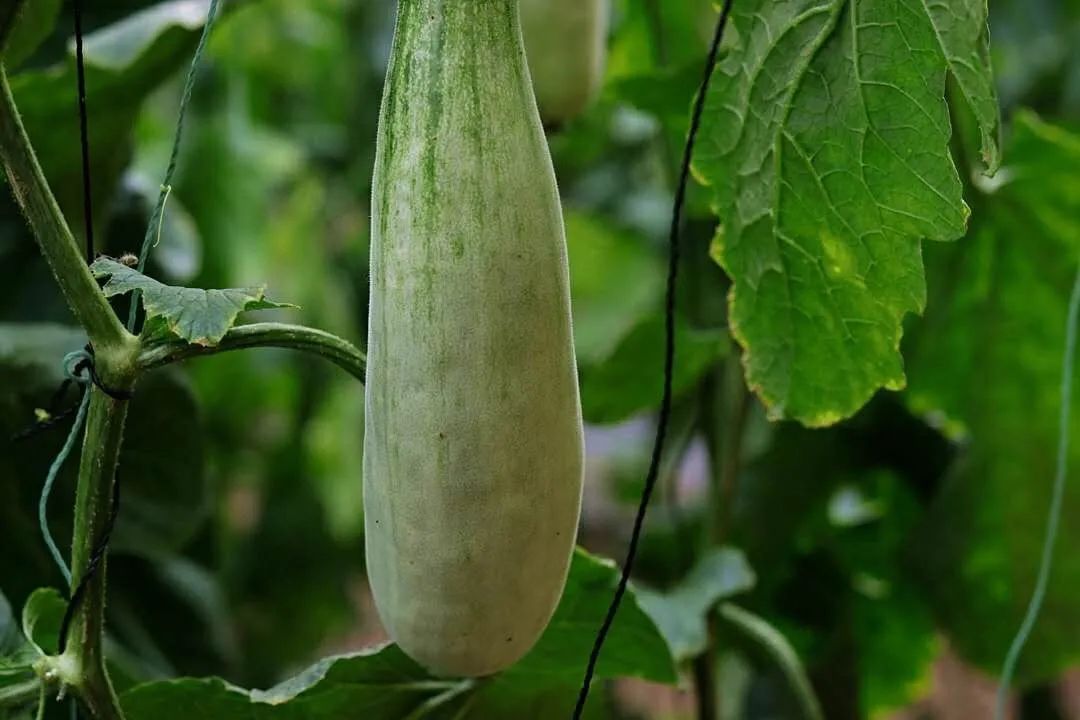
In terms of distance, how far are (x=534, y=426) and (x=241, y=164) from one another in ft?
3.42

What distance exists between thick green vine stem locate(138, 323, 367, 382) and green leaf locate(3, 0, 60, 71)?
0.77 feet

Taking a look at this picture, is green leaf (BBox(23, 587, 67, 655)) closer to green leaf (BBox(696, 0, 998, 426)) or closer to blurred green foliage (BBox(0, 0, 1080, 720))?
blurred green foliage (BBox(0, 0, 1080, 720))

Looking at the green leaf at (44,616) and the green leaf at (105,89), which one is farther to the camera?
the green leaf at (105,89)

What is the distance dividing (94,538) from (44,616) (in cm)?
13

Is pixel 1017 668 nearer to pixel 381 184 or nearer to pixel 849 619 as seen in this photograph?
pixel 849 619

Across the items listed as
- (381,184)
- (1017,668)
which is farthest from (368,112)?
(381,184)

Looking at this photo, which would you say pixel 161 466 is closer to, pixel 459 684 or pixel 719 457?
pixel 459 684

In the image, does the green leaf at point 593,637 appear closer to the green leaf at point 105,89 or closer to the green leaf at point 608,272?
the green leaf at point 105,89

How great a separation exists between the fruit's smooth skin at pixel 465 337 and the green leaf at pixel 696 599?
0.24 meters

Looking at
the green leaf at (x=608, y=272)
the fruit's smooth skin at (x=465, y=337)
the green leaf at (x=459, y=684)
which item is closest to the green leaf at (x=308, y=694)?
the green leaf at (x=459, y=684)

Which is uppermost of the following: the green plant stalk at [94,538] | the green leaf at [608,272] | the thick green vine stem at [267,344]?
the thick green vine stem at [267,344]

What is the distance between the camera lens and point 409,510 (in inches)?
15.2

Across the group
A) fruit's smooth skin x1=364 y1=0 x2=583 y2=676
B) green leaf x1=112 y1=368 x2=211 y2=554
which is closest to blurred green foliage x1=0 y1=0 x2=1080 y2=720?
green leaf x1=112 y1=368 x2=211 y2=554

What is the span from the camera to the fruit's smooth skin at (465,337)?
36cm
